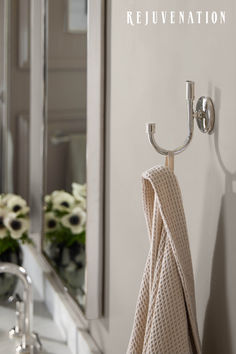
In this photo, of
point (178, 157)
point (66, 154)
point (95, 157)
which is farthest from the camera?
point (66, 154)

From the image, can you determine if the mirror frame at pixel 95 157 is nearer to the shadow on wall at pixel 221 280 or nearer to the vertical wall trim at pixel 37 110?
the shadow on wall at pixel 221 280

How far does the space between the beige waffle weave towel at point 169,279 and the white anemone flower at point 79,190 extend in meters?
0.56

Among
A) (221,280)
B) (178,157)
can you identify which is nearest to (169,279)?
(221,280)

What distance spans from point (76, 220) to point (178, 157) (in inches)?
22.9

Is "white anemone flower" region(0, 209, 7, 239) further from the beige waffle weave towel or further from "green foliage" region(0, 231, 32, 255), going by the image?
the beige waffle weave towel

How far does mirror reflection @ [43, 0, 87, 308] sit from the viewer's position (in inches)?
50.9

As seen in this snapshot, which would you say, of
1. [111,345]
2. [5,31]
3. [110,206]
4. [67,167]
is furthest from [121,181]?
[5,31]

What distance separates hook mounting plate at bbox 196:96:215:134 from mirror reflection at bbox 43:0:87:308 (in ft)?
1.65

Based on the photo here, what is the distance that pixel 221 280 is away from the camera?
2.44 feet

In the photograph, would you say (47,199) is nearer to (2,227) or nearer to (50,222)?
(50,222)

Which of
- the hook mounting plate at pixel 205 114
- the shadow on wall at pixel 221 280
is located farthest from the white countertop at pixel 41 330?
the hook mounting plate at pixel 205 114

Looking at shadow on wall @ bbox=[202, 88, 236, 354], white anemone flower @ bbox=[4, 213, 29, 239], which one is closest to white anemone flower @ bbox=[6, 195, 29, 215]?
white anemone flower @ bbox=[4, 213, 29, 239]

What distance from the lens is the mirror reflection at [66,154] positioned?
1294 millimetres

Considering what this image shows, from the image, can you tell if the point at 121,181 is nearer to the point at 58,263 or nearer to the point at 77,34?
the point at 77,34
